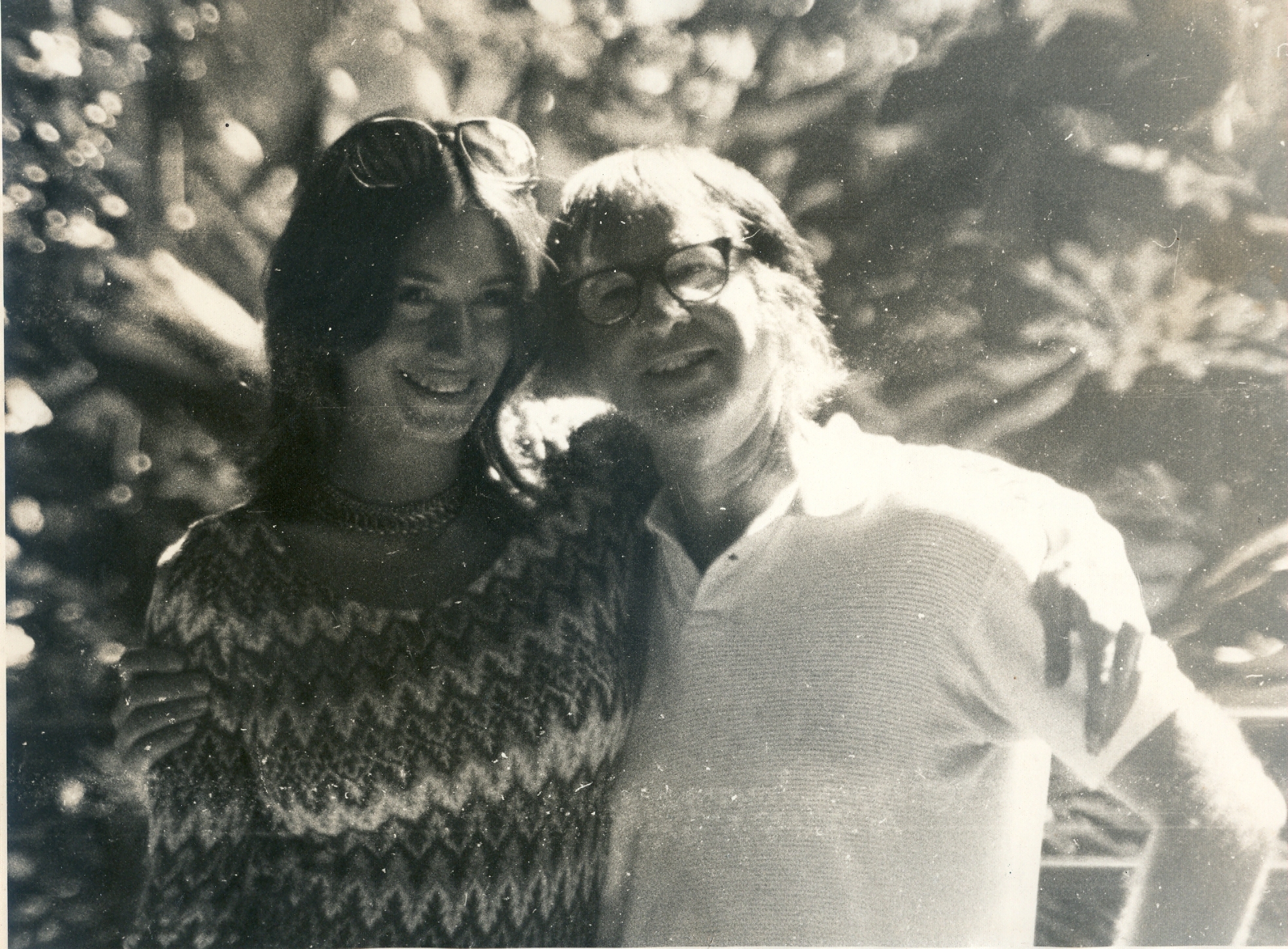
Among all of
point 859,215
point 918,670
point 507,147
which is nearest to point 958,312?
point 859,215

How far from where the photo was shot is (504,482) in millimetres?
1652

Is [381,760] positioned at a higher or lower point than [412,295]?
lower

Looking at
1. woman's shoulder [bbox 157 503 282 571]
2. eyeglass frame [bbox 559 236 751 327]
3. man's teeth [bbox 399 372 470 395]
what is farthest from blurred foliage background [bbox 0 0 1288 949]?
man's teeth [bbox 399 372 470 395]

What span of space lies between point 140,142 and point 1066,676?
1.68 m

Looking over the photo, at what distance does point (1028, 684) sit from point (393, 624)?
3.23 feet

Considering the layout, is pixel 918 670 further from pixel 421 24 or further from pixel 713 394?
pixel 421 24

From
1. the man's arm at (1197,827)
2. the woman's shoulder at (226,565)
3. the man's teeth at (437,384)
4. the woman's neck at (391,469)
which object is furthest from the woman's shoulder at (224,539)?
the man's arm at (1197,827)

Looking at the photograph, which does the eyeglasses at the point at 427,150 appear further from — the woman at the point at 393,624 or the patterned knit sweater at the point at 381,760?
the patterned knit sweater at the point at 381,760

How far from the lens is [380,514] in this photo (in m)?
1.64

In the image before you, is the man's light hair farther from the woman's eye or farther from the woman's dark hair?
the woman's eye

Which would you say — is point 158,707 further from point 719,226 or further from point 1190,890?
point 1190,890

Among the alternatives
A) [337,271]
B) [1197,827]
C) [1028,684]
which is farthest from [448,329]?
[1197,827]

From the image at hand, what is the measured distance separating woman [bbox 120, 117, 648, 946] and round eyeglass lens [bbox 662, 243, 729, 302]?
8.6 inches

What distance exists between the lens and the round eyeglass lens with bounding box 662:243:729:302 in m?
1.62
